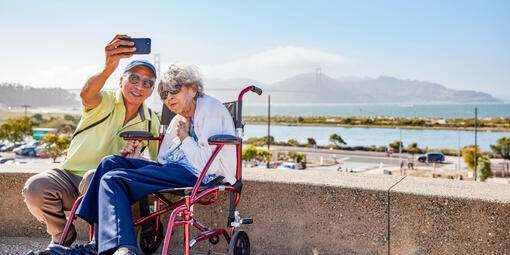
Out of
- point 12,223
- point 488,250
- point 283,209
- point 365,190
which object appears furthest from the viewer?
point 12,223

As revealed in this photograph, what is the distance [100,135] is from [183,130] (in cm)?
59

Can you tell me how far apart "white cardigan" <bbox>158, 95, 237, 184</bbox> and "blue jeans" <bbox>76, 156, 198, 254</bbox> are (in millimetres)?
92

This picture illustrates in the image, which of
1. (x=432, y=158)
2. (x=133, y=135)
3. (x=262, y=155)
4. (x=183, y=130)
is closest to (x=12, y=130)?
(x=262, y=155)

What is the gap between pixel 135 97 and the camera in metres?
2.52

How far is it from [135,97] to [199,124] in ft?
1.89

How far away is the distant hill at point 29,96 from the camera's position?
413 feet

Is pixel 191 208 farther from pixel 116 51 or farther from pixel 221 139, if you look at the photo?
pixel 116 51

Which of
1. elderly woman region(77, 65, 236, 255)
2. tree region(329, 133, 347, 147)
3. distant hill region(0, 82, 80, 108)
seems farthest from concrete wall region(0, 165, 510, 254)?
distant hill region(0, 82, 80, 108)

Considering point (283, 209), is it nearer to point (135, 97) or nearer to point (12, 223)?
point (135, 97)

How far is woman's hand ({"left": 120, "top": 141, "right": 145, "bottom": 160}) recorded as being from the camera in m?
2.40

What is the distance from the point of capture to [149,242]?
2.52 m

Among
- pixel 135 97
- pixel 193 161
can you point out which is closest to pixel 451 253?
pixel 193 161

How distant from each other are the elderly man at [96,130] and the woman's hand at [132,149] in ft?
0.51

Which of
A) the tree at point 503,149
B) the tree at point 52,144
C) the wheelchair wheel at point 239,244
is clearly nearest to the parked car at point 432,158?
the tree at point 503,149
